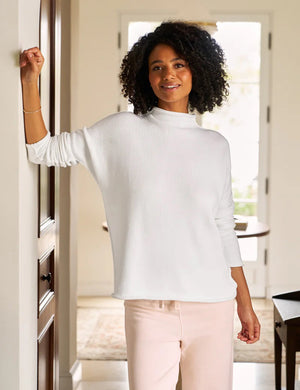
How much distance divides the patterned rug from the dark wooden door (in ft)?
6.18

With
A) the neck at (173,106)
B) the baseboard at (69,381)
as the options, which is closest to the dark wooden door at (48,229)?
the neck at (173,106)

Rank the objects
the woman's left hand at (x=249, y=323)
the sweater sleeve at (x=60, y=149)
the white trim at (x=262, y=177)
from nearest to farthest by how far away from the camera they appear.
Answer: the sweater sleeve at (x=60, y=149) < the woman's left hand at (x=249, y=323) < the white trim at (x=262, y=177)

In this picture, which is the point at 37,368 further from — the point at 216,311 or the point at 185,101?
the point at 185,101

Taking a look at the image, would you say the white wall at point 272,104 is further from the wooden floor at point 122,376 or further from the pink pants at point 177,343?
the pink pants at point 177,343

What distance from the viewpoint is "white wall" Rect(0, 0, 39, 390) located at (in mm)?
1791

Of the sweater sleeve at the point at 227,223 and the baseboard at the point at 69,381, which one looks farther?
the baseboard at the point at 69,381

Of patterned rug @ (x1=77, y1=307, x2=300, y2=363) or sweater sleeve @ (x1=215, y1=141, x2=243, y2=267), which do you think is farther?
patterned rug @ (x1=77, y1=307, x2=300, y2=363)

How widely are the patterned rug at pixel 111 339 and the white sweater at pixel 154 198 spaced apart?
264 centimetres

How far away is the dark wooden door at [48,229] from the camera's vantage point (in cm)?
229

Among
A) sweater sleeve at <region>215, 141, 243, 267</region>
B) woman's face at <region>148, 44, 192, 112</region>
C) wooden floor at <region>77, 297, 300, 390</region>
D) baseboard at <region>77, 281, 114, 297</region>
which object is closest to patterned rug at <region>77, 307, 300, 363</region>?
wooden floor at <region>77, 297, 300, 390</region>

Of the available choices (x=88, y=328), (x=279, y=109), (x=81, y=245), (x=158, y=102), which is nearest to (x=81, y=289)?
(x=81, y=245)

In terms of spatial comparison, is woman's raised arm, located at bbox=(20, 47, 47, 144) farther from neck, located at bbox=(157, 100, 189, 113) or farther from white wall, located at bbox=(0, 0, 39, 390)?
neck, located at bbox=(157, 100, 189, 113)

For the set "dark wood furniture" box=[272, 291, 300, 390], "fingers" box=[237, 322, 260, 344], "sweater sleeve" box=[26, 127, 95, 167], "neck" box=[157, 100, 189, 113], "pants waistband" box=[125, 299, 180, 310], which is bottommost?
"dark wood furniture" box=[272, 291, 300, 390]

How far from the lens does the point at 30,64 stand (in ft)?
5.96
